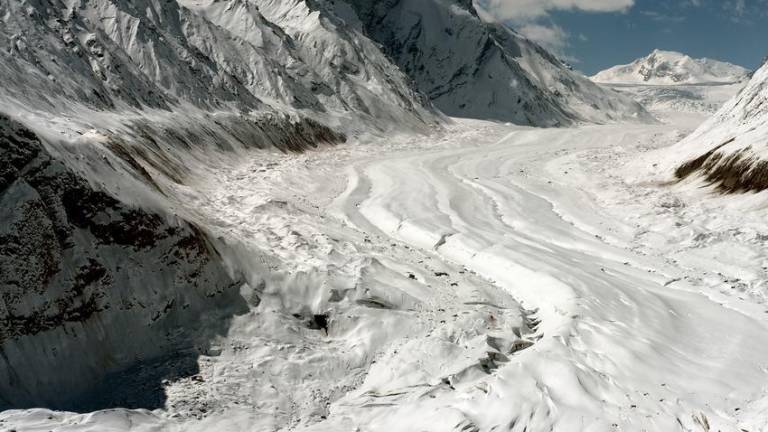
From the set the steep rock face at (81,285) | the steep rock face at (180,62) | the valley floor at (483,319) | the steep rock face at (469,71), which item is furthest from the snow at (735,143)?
the steep rock face at (469,71)

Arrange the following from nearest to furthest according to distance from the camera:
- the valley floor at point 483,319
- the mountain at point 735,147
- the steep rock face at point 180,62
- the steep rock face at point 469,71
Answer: the valley floor at point 483,319, the mountain at point 735,147, the steep rock face at point 180,62, the steep rock face at point 469,71

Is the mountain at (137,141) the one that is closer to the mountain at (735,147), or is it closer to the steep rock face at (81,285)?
the steep rock face at (81,285)

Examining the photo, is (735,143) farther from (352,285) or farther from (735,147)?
(352,285)

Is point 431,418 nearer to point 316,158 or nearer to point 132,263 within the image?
point 132,263

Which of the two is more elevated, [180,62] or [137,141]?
[180,62]

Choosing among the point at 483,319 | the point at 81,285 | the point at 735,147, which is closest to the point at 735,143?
the point at 735,147

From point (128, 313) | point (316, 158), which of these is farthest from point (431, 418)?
point (316, 158)
